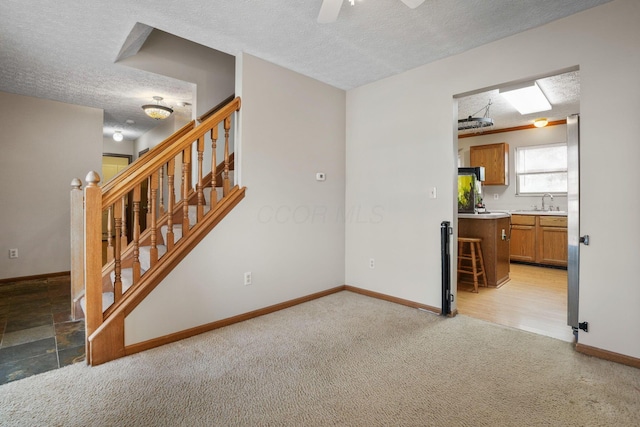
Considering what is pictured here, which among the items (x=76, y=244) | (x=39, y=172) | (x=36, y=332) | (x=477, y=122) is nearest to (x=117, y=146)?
(x=39, y=172)

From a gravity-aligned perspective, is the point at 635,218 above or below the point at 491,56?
below

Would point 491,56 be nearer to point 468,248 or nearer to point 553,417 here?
point 468,248

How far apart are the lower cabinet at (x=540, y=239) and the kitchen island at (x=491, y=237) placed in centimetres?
152

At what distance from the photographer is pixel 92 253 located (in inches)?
81.8

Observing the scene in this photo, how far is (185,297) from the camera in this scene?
8.33 ft

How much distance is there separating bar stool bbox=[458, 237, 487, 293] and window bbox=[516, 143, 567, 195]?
9.48ft

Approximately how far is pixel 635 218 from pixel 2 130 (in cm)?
669

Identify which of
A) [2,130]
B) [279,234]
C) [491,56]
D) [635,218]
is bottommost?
[279,234]

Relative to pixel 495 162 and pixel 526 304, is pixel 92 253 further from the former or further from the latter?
pixel 495 162

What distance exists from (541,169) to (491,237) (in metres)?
2.95

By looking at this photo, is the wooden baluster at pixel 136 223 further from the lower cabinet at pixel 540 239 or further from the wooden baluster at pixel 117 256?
the lower cabinet at pixel 540 239

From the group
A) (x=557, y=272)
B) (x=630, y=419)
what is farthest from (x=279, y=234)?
(x=557, y=272)

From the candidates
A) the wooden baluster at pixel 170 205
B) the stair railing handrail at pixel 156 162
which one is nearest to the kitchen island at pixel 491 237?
the stair railing handrail at pixel 156 162

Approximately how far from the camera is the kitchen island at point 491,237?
4031 mm
